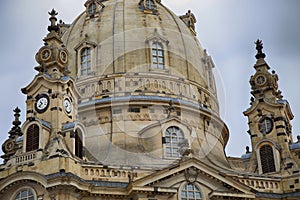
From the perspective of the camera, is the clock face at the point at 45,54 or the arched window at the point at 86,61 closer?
the clock face at the point at 45,54

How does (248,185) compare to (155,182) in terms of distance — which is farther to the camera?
(248,185)

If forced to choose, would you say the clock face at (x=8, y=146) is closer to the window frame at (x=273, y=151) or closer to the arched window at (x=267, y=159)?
the window frame at (x=273, y=151)

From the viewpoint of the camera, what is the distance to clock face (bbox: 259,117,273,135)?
55159 mm

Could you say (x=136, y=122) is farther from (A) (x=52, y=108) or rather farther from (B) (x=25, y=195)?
(B) (x=25, y=195)

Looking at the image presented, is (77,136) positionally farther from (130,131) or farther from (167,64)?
(167,64)

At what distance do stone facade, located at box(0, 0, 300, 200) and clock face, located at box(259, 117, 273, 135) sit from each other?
0.10 metres

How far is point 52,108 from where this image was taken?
47031 mm

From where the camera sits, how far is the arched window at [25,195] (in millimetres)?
42562

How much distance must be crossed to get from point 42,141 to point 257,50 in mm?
23125

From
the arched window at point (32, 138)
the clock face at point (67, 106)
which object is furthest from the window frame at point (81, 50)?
the arched window at point (32, 138)

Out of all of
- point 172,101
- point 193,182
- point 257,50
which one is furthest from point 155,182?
point 257,50

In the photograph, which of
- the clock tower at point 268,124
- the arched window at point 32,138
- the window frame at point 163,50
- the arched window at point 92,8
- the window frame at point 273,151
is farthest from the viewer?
the arched window at point 92,8

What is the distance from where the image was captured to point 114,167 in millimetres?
45250

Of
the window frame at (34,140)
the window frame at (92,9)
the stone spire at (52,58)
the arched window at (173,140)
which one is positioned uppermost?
the window frame at (92,9)
